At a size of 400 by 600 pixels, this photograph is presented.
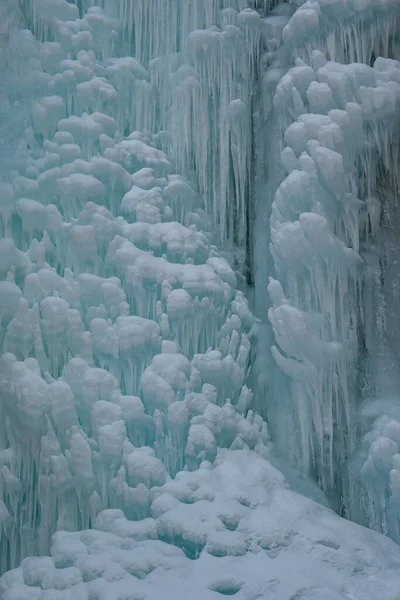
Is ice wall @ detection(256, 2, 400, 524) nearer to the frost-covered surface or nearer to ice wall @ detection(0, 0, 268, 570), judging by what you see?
ice wall @ detection(0, 0, 268, 570)

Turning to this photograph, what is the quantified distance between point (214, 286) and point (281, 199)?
93 cm

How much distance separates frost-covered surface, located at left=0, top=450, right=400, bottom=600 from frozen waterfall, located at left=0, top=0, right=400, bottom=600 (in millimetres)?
14

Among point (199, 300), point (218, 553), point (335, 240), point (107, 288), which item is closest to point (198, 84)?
point (335, 240)

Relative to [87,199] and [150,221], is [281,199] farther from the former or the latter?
[87,199]

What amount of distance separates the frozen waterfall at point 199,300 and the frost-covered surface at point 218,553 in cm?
1

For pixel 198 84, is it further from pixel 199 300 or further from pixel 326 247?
pixel 199 300

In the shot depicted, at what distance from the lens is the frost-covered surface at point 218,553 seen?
13.2 ft

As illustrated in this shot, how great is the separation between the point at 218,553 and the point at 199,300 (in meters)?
1.86

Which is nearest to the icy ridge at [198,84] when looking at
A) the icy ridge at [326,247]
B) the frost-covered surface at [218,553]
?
the icy ridge at [326,247]

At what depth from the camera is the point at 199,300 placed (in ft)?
17.1

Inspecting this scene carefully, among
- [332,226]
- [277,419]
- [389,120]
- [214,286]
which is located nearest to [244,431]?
[277,419]

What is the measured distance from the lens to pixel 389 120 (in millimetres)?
5590

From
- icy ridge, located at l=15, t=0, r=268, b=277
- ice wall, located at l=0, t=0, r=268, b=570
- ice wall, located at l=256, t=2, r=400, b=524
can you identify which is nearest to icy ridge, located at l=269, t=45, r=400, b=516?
ice wall, located at l=256, t=2, r=400, b=524

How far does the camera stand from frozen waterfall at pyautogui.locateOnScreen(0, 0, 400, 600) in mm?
4383
